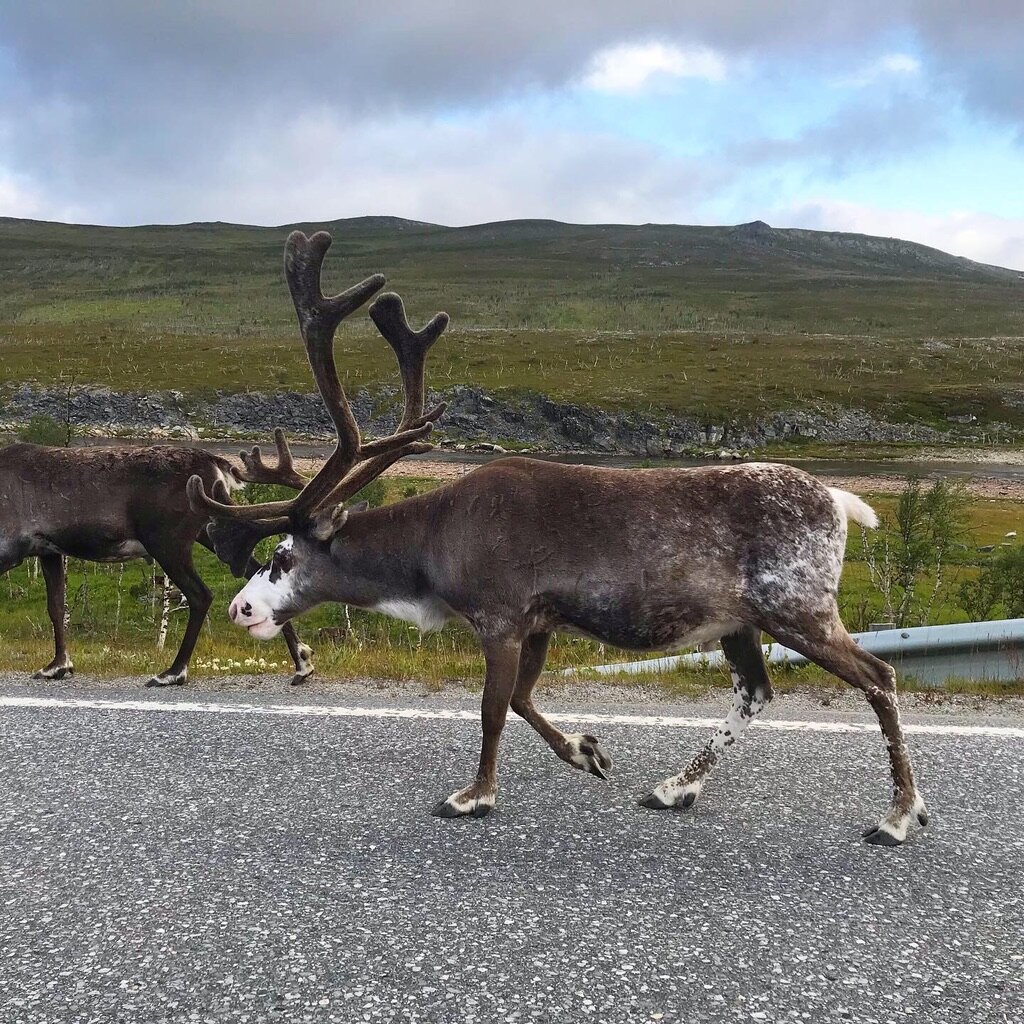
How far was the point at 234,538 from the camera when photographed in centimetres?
671

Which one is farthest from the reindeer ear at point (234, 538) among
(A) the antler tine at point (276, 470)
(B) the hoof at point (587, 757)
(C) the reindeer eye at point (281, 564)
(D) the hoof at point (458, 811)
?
(B) the hoof at point (587, 757)

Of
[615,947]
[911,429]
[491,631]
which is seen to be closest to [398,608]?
[491,631]

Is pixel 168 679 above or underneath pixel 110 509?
underneath

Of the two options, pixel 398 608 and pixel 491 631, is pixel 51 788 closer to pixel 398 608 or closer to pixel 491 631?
pixel 398 608

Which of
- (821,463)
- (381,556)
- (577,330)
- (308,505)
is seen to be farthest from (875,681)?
(577,330)

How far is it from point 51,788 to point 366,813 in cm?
193

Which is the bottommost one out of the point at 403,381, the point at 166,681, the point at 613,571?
the point at 166,681

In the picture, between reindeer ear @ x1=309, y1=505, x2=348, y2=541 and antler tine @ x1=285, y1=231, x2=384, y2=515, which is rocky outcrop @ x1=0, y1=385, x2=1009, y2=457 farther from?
reindeer ear @ x1=309, y1=505, x2=348, y2=541

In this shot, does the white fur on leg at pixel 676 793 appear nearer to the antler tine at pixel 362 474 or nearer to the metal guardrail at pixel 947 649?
the antler tine at pixel 362 474

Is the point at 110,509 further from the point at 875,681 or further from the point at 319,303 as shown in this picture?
the point at 875,681

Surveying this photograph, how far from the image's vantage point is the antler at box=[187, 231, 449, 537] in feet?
19.9

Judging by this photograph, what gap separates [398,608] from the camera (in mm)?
6156

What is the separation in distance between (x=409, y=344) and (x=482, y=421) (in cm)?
4833

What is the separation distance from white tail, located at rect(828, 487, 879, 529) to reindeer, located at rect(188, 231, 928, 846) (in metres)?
0.01
